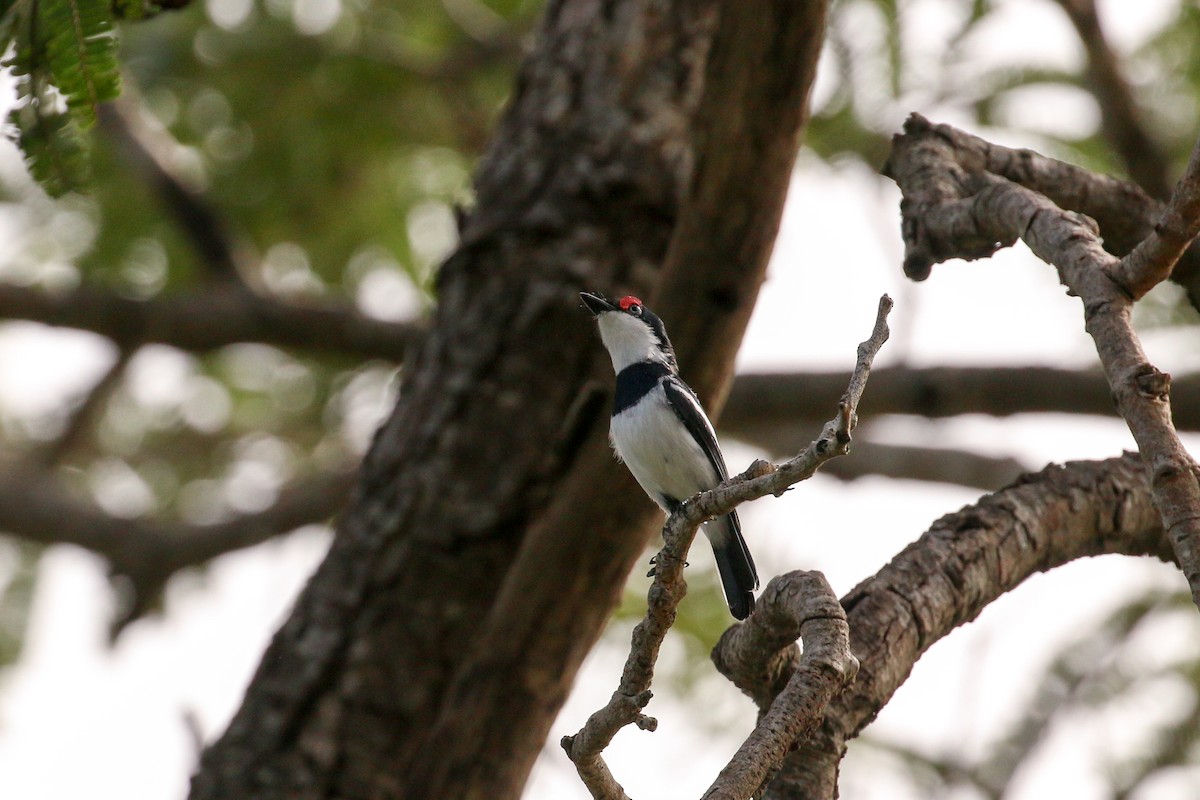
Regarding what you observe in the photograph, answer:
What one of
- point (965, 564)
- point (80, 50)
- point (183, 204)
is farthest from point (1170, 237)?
point (183, 204)

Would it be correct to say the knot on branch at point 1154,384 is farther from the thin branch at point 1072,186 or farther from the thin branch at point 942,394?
the thin branch at point 942,394

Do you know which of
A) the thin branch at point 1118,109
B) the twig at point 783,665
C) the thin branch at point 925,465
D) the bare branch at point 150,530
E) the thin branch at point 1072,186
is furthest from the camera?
the bare branch at point 150,530

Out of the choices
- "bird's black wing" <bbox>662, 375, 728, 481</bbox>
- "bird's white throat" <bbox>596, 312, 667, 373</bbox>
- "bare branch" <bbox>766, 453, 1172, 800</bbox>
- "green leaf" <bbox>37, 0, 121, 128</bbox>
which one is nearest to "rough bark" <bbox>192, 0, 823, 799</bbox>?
"bird's white throat" <bbox>596, 312, 667, 373</bbox>

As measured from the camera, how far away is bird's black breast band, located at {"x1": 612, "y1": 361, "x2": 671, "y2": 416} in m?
3.73

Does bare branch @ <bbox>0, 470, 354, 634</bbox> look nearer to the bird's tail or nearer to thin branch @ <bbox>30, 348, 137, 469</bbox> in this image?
thin branch @ <bbox>30, 348, 137, 469</bbox>

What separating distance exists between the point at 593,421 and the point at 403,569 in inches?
30.0

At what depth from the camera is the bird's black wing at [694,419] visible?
3658mm

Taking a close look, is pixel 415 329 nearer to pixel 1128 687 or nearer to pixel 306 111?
pixel 306 111

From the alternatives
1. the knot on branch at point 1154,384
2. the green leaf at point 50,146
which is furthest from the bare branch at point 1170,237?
the green leaf at point 50,146

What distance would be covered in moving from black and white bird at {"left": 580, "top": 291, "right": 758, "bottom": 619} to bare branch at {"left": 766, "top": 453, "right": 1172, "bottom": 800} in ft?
2.00

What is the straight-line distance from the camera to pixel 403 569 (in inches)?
153

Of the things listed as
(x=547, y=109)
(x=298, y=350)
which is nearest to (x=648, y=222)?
(x=547, y=109)

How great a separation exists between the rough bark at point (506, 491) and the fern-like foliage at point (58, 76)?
Answer: 65.7 inches

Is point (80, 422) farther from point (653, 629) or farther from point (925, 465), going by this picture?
point (653, 629)
